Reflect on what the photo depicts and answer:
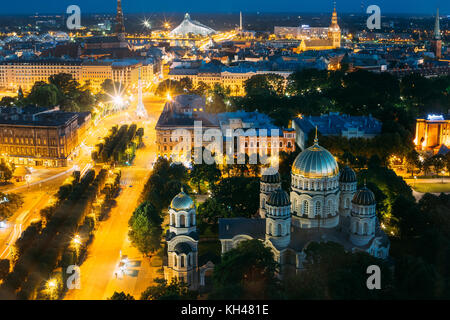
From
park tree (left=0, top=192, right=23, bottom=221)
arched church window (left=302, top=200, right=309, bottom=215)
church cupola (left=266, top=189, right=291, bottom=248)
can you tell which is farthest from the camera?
park tree (left=0, top=192, right=23, bottom=221)

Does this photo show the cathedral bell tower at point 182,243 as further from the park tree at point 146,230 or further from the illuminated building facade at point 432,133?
the illuminated building facade at point 432,133

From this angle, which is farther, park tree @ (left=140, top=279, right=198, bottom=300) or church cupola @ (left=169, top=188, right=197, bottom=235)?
church cupola @ (left=169, top=188, right=197, bottom=235)

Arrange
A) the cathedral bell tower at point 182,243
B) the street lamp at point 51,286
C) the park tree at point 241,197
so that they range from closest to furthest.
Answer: the street lamp at point 51,286 < the cathedral bell tower at point 182,243 < the park tree at point 241,197

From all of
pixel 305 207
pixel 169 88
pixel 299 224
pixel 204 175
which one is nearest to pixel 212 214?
pixel 299 224

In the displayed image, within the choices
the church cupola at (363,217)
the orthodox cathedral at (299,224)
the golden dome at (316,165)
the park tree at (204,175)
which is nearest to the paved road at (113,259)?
the orthodox cathedral at (299,224)

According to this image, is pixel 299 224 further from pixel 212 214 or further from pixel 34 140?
pixel 34 140

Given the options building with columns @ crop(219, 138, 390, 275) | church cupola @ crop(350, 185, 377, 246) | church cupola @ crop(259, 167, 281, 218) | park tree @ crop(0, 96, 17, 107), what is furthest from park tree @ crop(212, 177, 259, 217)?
park tree @ crop(0, 96, 17, 107)

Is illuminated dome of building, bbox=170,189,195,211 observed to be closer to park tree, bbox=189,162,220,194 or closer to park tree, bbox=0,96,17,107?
park tree, bbox=189,162,220,194
